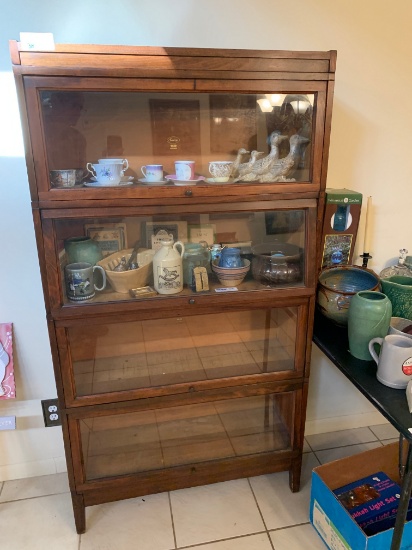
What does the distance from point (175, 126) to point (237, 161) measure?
0.24 metres

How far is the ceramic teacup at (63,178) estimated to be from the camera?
1184mm

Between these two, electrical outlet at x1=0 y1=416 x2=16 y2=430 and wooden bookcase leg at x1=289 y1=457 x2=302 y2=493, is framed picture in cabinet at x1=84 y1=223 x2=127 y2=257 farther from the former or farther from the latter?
wooden bookcase leg at x1=289 y1=457 x2=302 y2=493

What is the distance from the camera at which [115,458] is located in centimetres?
160

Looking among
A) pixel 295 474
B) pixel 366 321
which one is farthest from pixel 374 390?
pixel 295 474

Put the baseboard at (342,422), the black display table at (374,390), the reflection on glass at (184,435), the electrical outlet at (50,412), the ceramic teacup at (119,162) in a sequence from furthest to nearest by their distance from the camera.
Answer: the baseboard at (342,422) → the electrical outlet at (50,412) → the reflection on glass at (184,435) → the ceramic teacup at (119,162) → the black display table at (374,390)

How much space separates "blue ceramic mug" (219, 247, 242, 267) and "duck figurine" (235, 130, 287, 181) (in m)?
0.27

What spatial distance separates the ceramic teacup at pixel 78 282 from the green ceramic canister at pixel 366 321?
850 mm

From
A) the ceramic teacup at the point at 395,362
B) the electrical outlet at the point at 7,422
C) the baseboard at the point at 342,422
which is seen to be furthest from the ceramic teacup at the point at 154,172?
the baseboard at the point at 342,422

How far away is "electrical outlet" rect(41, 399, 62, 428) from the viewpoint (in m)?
1.67

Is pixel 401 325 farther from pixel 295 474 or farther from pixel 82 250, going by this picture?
pixel 82 250

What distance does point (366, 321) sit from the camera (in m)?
1.28

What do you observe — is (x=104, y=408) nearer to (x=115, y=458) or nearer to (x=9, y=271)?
(x=115, y=458)

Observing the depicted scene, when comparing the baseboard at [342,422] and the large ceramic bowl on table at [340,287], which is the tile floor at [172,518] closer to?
the baseboard at [342,422]

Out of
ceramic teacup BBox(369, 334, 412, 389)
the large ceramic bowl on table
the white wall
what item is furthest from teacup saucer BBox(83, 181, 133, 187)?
ceramic teacup BBox(369, 334, 412, 389)
